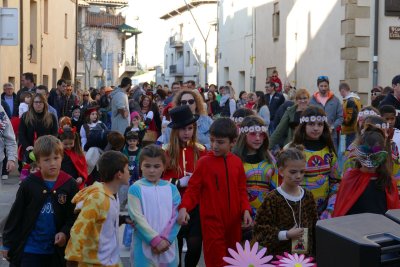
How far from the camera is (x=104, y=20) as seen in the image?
211ft

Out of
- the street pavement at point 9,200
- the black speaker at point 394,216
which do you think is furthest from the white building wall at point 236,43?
the black speaker at point 394,216

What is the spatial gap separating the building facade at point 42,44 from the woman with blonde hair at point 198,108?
1408cm

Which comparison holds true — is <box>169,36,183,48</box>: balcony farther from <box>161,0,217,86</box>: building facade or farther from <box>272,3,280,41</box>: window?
<box>272,3,280,41</box>: window

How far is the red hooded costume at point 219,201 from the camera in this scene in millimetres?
6074

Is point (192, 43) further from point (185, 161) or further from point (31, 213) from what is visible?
point (31, 213)

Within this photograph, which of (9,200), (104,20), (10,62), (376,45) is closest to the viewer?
(9,200)

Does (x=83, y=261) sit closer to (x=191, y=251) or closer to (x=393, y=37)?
(x=191, y=251)

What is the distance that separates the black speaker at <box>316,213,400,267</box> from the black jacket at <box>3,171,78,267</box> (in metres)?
3.06

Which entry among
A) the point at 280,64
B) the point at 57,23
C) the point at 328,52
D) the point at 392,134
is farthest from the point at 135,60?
the point at 392,134

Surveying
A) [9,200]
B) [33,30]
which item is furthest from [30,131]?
[33,30]

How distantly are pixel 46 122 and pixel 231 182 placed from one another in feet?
18.0

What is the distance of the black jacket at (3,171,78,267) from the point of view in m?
5.59

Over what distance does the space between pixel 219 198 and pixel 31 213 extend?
60.0 inches

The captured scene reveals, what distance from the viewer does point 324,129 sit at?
6.69 m
